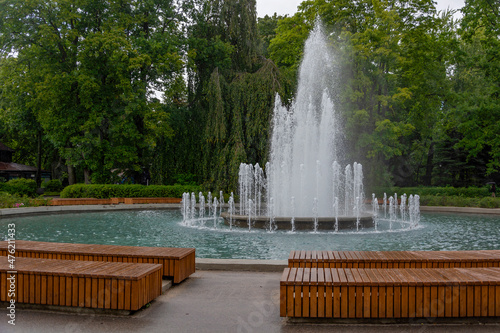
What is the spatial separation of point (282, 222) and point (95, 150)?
16.5 m

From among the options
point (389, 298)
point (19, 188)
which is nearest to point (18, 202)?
point (19, 188)

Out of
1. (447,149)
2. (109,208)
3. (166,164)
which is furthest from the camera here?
(447,149)

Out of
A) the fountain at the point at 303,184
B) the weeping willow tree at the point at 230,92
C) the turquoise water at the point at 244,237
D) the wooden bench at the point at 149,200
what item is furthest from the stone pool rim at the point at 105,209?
the weeping willow tree at the point at 230,92

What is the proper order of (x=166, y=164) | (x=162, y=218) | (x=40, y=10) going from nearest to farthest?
1. (x=162, y=218)
2. (x=40, y=10)
3. (x=166, y=164)

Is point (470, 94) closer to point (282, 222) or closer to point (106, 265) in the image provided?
point (282, 222)

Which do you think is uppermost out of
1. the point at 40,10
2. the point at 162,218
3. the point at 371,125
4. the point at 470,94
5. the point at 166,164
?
the point at 40,10

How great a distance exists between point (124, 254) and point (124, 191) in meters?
18.5

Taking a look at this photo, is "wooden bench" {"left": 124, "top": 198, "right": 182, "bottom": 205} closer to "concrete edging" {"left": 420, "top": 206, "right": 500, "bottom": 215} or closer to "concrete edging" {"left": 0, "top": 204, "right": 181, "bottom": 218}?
"concrete edging" {"left": 0, "top": 204, "right": 181, "bottom": 218}

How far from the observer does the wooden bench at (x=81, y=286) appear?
15.5 ft

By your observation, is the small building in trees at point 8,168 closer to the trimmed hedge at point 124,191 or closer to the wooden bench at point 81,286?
the trimmed hedge at point 124,191

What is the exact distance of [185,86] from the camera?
28094mm

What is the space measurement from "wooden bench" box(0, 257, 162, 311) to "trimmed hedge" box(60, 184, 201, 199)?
19.2m

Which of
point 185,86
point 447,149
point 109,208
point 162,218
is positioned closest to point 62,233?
point 162,218

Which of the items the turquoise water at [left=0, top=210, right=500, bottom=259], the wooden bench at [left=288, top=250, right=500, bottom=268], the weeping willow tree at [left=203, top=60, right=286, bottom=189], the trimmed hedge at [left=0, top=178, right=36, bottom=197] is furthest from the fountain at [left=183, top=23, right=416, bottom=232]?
the trimmed hedge at [left=0, top=178, right=36, bottom=197]
